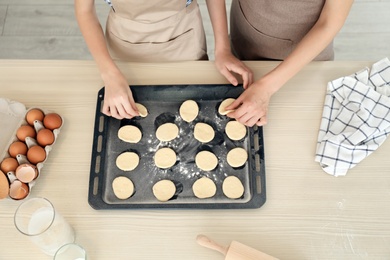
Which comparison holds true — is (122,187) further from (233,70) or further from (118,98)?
(233,70)

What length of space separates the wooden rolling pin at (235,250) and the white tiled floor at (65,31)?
1.47m

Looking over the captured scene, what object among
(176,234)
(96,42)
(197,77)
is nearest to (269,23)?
(197,77)

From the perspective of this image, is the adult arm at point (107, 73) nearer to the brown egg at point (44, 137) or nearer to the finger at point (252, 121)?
the brown egg at point (44, 137)

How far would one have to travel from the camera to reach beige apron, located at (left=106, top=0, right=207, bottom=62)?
3.80ft

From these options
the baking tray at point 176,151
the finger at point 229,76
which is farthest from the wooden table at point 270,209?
the finger at point 229,76

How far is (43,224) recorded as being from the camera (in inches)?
34.1

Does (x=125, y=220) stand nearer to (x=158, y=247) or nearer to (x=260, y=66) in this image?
(x=158, y=247)

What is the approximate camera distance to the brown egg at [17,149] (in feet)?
3.23

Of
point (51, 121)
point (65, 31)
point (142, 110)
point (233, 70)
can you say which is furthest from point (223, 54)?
point (65, 31)

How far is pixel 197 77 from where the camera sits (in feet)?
3.76

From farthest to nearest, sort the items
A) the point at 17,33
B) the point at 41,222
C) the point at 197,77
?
the point at 17,33
the point at 197,77
the point at 41,222

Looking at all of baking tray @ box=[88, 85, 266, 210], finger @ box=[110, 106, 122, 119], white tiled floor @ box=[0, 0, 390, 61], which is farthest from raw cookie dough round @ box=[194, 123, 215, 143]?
white tiled floor @ box=[0, 0, 390, 61]

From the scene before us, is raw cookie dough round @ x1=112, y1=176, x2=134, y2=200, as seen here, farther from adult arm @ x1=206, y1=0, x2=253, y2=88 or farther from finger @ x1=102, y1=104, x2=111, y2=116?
adult arm @ x1=206, y1=0, x2=253, y2=88

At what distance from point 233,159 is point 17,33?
1826 millimetres
